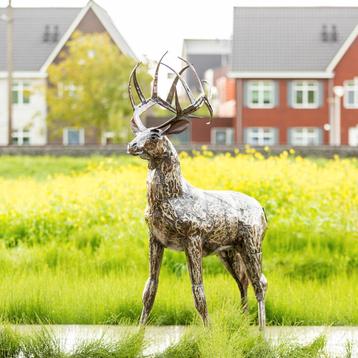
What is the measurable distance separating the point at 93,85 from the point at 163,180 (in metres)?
37.0

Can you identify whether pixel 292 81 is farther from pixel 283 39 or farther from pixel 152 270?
pixel 152 270

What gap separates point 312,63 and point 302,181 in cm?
3052

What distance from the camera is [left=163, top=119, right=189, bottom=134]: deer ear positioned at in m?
7.17

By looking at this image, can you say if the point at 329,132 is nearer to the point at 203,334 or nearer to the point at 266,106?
the point at 266,106

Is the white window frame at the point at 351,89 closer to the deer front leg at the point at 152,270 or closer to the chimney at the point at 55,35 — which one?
the chimney at the point at 55,35

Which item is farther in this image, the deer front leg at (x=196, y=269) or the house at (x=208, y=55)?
the house at (x=208, y=55)

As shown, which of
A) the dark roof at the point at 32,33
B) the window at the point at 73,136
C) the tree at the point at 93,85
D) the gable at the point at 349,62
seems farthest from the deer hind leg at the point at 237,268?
the dark roof at the point at 32,33

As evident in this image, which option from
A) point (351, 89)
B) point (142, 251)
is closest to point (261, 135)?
point (351, 89)

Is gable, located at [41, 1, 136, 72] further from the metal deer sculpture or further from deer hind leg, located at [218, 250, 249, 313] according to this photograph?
the metal deer sculpture

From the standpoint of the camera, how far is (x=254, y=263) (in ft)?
25.5

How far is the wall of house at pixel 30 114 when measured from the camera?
48.2 meters

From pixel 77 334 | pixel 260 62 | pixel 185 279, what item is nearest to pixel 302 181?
pixel 185 279

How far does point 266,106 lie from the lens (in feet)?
153

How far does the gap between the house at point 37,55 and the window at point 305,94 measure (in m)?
8.12
